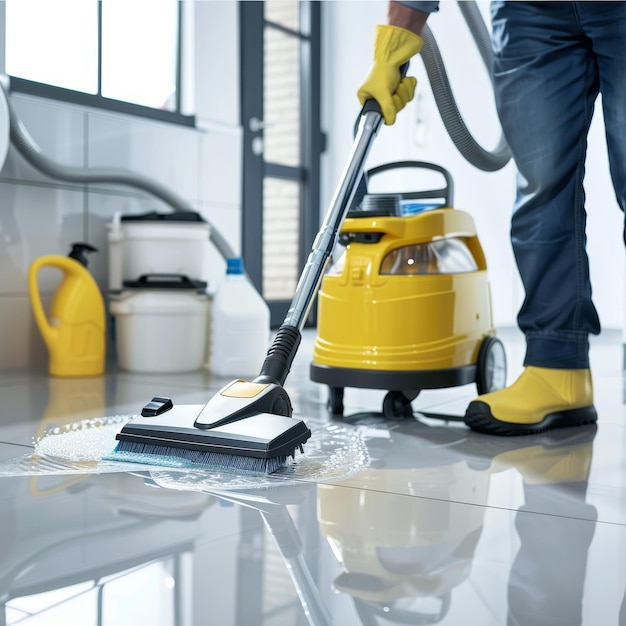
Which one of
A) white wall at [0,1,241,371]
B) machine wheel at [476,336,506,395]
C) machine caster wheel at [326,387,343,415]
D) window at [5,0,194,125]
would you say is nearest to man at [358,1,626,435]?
machine wheel at [476,336,506,395]

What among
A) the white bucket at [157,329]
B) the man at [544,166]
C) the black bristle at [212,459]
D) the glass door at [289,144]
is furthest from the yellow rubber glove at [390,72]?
the glass door at [289,144]

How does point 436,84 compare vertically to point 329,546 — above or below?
above

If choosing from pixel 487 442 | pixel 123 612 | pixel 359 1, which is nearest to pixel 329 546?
pixel 123 612

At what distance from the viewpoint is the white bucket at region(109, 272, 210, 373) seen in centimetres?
222

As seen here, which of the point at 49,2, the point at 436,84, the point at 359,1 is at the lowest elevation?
the point at 436,84

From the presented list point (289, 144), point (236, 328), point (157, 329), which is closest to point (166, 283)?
point (157, 329)

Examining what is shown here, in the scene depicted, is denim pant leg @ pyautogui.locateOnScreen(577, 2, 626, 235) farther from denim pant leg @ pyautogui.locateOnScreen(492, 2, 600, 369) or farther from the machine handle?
the machine handle

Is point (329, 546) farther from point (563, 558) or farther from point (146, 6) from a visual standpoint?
point (146, 6)

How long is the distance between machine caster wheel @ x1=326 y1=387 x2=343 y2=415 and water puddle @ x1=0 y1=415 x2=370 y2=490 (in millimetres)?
190

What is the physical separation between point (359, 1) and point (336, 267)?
8.87ft

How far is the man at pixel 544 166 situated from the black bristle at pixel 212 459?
0.50 metres

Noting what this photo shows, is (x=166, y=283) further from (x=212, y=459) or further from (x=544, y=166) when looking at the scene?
(x=212, y=459)

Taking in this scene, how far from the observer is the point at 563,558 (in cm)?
81

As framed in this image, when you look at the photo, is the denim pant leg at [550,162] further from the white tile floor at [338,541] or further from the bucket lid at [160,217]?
the bucket lid at [160,217]
